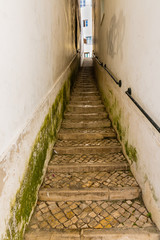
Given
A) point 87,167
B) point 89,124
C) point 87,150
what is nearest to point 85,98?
point 89,124

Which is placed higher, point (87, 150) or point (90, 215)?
point (87, 150)

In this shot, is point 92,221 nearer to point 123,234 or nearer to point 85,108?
point 123,234

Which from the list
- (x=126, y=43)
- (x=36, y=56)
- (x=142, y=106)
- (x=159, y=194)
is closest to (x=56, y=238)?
(x=159, y=194)

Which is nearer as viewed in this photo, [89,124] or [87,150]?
[87,150]

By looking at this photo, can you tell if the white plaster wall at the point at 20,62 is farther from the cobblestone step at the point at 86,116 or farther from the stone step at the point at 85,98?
the stone step at the point at 85,98

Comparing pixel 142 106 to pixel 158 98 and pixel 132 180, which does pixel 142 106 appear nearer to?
pixel 158 98

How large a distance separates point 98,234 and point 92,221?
22 centimetres

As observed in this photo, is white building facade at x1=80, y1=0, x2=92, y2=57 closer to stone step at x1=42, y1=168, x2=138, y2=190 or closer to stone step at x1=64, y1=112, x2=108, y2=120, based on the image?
stone step at x1=64, y1=112, x2=108, y2=120

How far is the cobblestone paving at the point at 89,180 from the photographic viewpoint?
9.85 feet

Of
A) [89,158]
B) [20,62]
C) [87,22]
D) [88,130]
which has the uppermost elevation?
[87,22]

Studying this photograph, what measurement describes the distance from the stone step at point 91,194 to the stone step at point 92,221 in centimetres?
6

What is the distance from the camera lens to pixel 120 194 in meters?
2.81

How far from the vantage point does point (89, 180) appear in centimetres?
315

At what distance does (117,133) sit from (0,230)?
3.22 m
